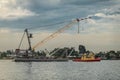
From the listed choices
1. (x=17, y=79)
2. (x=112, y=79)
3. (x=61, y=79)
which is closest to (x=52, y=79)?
(x=61, y=79)

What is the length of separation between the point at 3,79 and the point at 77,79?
56.7ft

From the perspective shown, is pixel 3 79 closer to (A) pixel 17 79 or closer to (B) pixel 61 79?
(A) pixel 17 79

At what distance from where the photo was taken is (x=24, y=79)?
272 ft

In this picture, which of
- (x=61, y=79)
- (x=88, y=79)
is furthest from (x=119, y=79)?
(x=61, y=79)

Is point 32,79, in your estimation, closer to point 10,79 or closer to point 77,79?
point 10,79

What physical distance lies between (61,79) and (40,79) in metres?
4.90

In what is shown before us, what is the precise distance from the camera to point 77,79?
83.7 metres

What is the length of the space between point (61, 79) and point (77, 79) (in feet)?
12.3

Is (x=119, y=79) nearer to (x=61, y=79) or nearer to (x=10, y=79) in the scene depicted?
(x=61, y=79)

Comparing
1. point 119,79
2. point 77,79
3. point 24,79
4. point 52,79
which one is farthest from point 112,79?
point 24,79

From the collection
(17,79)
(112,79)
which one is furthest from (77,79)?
(17,79)

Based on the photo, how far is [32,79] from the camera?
A: 8444 centimetres

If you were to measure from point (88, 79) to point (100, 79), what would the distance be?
9.29 feet

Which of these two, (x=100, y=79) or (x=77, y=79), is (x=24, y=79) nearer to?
(x=77, y=79)
